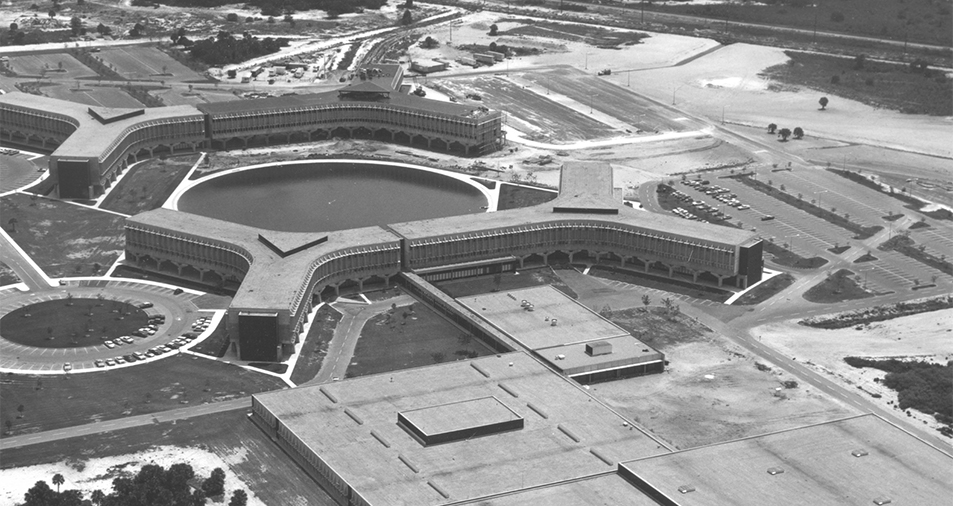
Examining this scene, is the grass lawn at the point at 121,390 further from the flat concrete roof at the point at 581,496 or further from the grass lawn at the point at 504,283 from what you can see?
the flat concrete roof at the point at 581,496

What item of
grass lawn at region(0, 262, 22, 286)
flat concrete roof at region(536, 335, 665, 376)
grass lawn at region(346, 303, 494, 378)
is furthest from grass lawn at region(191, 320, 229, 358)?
flat concrete roof at region(536, 335, 665, 376)

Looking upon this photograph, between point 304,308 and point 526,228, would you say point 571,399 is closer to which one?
point 304,308

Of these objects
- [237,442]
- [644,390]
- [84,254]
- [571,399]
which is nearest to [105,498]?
[237,442]

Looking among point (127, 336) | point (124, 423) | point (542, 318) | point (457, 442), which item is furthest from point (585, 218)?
point (124, 423)

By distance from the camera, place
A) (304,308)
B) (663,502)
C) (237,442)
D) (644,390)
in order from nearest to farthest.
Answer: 1. (663,502)
2. (237,442)
3. (644,390)
4. (304,308)

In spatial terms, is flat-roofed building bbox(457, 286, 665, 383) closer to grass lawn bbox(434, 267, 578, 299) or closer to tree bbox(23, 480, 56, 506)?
grass lawn bbox(434, 267, 578, 299)

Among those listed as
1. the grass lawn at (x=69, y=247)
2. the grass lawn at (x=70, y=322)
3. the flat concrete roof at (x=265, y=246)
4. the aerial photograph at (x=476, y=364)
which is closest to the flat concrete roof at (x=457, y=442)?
the aerial photograph at (x=476, y=364)

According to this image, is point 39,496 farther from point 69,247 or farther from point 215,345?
point 69,247

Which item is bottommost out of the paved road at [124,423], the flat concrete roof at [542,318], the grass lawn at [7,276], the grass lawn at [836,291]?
the paved road at [124,423]
